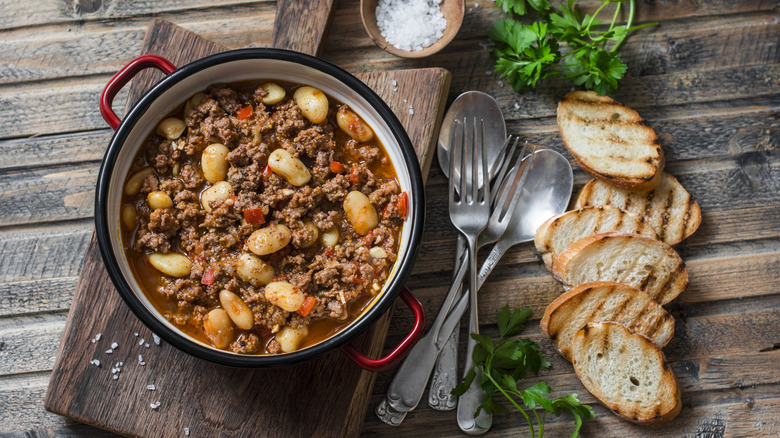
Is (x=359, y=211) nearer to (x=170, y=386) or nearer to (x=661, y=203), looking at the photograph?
(x=170, y=386)

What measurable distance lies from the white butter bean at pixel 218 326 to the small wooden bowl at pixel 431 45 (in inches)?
62.2

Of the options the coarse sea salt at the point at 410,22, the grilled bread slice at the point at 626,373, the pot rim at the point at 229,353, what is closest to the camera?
the pot rim at the point at 229,353

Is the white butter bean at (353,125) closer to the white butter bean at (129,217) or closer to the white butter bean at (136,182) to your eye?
the white butter bean at (136,182)

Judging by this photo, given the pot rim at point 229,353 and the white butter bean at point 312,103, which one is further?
the white butter bean at point 312,103

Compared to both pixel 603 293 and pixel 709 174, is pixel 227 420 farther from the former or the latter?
pixel 709 174

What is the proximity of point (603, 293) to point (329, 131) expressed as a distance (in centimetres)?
165

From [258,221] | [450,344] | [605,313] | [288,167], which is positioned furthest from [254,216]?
[605,313]

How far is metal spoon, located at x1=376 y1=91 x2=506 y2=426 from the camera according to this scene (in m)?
2.87

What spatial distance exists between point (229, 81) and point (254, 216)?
640 mm

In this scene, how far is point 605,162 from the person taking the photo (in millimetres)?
3055

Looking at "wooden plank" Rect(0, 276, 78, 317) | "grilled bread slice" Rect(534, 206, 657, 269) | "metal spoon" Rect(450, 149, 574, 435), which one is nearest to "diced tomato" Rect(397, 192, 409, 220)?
"metal spoon" Rect(450, 149, 574, 435)

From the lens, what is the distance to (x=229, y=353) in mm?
2254

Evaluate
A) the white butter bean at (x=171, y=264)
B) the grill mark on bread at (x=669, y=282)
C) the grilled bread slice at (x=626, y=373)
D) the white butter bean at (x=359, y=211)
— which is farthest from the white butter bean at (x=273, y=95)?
the grill mark on bread at (x=669, y=282)

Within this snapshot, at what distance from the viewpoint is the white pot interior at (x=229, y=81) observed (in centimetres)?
234
